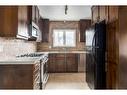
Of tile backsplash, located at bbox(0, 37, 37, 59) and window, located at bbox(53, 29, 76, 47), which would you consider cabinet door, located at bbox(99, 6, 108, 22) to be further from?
window, located at bbox(53, 29, 76, 47)

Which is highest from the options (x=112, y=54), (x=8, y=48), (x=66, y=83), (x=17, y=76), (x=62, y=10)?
(x=62, y=10)

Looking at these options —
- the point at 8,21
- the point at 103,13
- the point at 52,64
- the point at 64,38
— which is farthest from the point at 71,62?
the point at 8,21

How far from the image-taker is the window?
9.22 metres

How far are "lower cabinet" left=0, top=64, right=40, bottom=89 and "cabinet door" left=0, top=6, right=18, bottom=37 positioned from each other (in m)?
0.51

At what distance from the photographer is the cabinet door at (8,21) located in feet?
10.2

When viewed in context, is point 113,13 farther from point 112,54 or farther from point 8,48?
point 8,48

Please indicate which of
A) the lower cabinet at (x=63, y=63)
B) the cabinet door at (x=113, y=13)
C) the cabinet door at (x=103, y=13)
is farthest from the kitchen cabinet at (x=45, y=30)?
the cabinet door at (x=113, y=13)

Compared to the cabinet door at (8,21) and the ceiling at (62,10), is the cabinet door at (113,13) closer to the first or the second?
the cabinet door at (8,21)

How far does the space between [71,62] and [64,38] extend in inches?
50.1

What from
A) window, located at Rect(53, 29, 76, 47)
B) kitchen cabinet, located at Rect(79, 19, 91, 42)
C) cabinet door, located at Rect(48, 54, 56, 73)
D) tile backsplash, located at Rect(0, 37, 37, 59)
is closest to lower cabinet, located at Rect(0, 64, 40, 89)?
tile backsplash, located at Rect(0, 37, 37, 59)

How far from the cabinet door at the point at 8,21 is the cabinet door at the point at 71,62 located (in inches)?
218

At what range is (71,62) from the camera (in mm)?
8602
